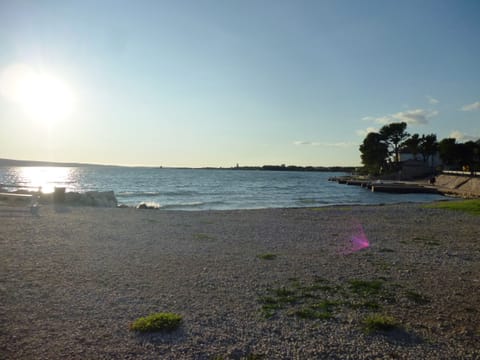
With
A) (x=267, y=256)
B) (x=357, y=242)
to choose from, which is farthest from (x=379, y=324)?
(x=357, y=242)

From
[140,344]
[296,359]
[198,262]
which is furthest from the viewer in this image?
[198,262]

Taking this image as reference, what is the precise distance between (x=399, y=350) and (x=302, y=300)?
201 centimetres

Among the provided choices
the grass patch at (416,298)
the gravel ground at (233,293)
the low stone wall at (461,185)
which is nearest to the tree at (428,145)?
the low stone wall at (461,185)

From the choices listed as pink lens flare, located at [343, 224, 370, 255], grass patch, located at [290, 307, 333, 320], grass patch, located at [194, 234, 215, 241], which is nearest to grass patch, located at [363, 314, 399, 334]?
grass patch, located at [290, 307, 333, 320]

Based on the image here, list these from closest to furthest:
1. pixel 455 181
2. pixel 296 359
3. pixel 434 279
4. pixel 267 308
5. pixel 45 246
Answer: pixel 296 359
pixel 267 308
pixel 434 279
pixel 45 246
pixel 455 181

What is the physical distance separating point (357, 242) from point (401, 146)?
9165 centimetres

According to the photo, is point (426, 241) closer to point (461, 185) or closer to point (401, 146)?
point (461, 185)

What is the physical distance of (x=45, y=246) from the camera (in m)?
10.3

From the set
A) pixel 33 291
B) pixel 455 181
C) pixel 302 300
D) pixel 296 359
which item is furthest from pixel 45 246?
pixel 455 181

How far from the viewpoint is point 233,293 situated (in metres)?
6.65

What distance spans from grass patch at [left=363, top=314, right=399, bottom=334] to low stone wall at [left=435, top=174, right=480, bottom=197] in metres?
46.8

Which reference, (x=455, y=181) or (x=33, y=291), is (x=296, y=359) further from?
(x=455, y=181)

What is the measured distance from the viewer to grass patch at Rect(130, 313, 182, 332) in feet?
16.5

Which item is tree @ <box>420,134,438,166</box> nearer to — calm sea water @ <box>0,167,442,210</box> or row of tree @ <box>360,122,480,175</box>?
row of tree @ <box>360,122,480,175</box>
